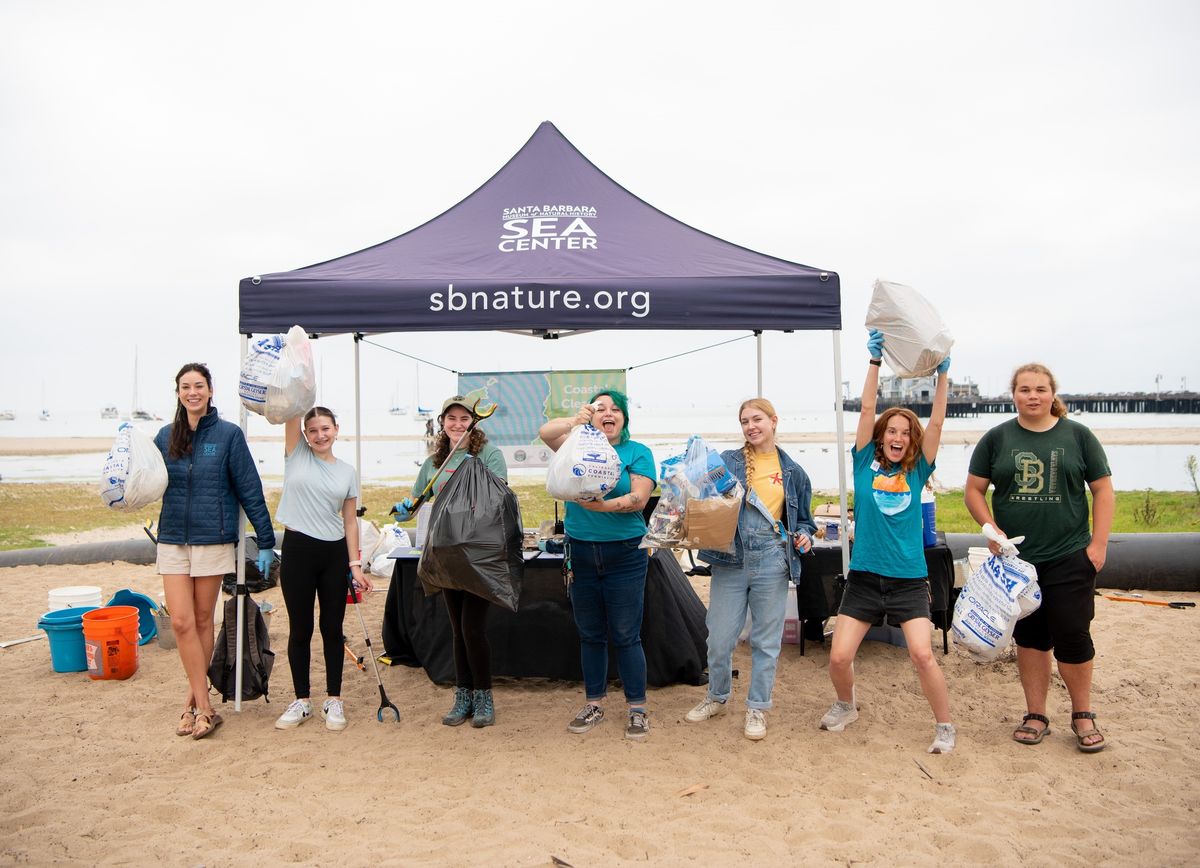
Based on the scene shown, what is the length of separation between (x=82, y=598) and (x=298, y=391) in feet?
9.74

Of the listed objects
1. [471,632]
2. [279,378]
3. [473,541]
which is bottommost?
[471,632]

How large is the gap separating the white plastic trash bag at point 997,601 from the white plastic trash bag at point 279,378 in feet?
10.7

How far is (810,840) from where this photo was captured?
2822 millimetres

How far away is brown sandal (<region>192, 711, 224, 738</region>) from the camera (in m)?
3.81

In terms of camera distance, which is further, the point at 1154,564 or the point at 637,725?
the point at 1154,564

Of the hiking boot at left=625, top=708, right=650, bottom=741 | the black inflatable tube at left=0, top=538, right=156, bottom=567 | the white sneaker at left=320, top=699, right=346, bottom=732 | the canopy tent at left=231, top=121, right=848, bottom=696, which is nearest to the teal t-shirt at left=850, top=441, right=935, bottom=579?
the canopy tent at left=231, top=121, right=848, bottom=696

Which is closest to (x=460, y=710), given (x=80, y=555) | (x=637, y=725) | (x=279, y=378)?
(x=637, y=725)

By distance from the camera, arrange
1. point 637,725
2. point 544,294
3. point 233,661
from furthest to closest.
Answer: point 233,661, point 544,294, point 637,725

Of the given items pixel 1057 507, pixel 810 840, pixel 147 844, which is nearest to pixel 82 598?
pixel 147 844

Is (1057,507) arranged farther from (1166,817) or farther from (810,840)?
(810,840)

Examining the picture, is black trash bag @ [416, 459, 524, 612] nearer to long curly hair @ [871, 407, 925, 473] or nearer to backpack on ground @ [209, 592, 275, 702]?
backpack on ground @ [209, 592, 275, 702]

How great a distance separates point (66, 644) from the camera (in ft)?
16.0

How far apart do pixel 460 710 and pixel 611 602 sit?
41.0 inches

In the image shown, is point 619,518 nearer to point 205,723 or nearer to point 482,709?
point 482,709
